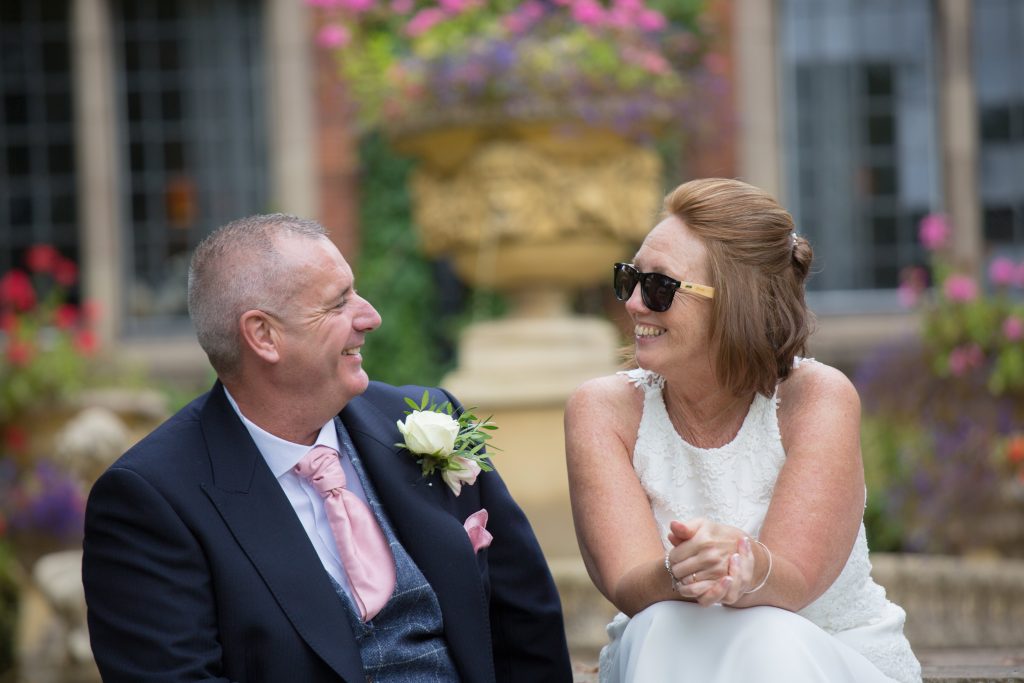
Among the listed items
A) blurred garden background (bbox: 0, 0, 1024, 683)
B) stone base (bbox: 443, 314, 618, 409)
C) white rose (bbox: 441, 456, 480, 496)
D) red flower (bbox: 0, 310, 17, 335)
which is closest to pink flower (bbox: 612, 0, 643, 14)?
blurred garden background (bbox: 0, 0, 1024, 683)

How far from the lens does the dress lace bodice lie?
286 centimetres

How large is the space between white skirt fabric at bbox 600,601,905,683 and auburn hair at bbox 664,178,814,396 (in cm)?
51

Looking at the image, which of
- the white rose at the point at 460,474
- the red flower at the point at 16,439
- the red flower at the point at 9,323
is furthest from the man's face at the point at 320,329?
the red flower at the point at 9,323

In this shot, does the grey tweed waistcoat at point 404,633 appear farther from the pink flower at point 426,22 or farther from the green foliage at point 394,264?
the green foliage at point 394,264

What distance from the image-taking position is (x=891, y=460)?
7105 millimetres

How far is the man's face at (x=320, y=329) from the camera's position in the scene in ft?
8.50

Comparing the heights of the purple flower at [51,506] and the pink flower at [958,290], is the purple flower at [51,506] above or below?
below

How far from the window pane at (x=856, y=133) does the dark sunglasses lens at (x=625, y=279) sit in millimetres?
8485

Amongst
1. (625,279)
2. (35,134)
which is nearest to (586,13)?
(625,279)

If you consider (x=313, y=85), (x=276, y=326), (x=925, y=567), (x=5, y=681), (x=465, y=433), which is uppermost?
(x=313, y=85)

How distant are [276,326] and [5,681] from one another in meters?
3.87

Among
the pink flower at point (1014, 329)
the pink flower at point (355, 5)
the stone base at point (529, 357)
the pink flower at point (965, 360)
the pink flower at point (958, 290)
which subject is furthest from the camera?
the pink flower at point (355, 5)

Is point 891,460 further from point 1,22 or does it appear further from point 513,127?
point 1,22

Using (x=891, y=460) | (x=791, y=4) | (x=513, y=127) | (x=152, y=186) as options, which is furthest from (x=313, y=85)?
(x=891, y=460)
